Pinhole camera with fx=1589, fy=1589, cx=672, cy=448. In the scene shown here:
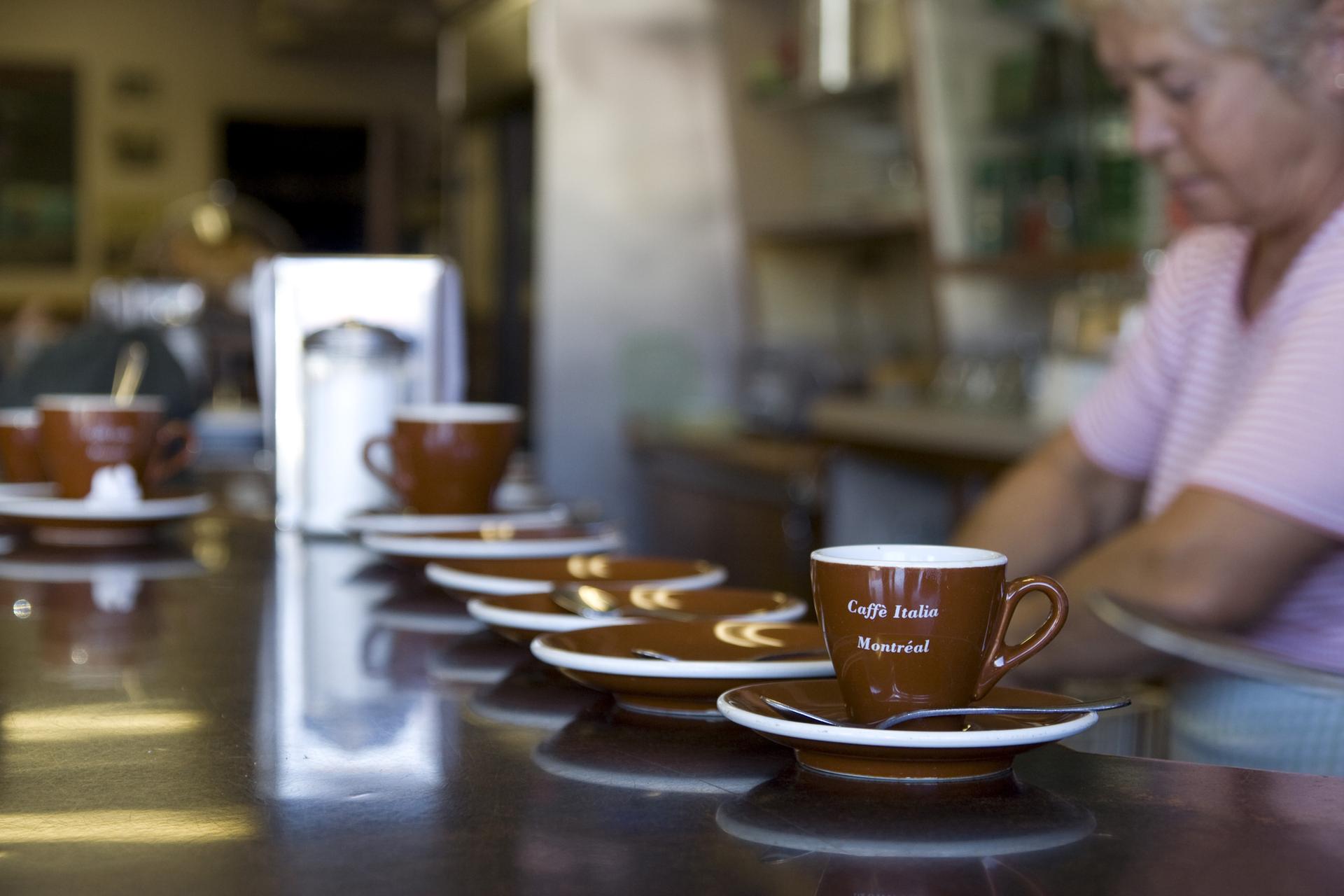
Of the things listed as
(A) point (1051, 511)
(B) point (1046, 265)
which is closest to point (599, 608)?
(A) point (1051, 511)

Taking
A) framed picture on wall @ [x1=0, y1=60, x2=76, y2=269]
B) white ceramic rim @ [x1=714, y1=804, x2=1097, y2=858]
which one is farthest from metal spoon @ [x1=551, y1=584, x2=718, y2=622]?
framed picture on wall @ [x1=0, y1=60, x2=76, y2=269]

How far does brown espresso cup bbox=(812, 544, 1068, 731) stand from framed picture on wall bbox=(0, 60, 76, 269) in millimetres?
8145

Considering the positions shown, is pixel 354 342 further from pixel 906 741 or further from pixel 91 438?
pixel 906 741

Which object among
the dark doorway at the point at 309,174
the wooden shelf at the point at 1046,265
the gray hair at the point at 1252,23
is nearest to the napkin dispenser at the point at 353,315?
the gray hair at the point at 1252,23

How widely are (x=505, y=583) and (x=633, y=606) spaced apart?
99 mm

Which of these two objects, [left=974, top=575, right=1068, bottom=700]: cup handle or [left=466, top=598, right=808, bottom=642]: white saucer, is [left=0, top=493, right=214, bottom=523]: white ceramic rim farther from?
[left=974, top=575, right=1068, bottom=700]: cup handle

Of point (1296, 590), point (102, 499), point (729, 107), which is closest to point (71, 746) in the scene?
point (102, 499)

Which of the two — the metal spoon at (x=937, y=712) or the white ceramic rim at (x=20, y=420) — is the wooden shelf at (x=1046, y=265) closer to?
the white ceramic rim at (x=20, y=420)

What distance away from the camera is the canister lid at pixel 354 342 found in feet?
4.20

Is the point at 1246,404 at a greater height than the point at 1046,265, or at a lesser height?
lesser

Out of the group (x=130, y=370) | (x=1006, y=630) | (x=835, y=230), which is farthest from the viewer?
(x=835, y=230)

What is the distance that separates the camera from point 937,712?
1.74 feet

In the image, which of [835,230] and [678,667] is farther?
[835,230]

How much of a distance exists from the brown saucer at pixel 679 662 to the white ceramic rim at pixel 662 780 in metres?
0.07
